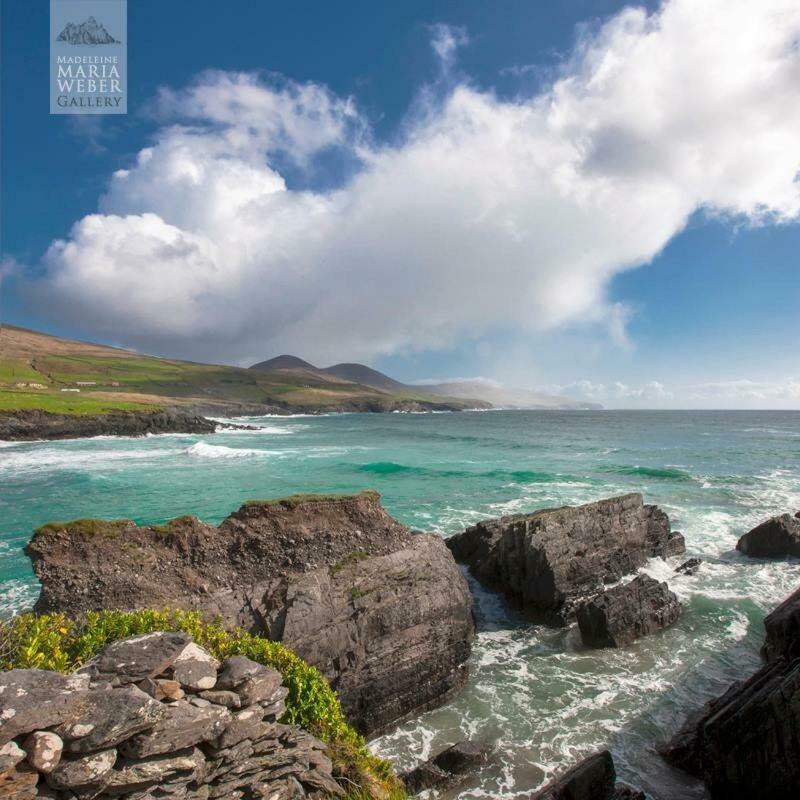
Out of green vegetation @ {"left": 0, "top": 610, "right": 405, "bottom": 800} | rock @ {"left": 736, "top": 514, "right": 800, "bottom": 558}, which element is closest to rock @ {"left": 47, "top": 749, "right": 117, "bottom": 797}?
green vegetation @ {"left": 0, "top": 610, "right": 405, "bottom": 800}

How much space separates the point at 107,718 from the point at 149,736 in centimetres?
63

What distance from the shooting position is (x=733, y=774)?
8891mm

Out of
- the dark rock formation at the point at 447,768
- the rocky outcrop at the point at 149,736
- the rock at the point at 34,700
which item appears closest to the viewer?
the rock at the point at 34,700

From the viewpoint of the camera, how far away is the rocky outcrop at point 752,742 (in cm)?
822

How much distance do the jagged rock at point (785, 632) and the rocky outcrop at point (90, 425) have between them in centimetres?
9244

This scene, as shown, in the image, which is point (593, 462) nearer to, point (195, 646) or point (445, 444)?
point (445, 444)

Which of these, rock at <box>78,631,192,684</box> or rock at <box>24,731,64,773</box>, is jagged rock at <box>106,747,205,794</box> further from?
rock at <box>78,631,192,684</box>

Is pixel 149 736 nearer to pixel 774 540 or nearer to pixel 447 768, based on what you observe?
pixel 447 768

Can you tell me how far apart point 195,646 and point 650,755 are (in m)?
10.8

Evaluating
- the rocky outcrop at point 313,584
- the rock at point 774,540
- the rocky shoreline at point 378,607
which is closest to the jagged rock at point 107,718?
the rocky outcrop at point 313,584

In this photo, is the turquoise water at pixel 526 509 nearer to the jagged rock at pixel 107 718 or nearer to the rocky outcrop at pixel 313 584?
the rocky outcrop at pixel 313 584

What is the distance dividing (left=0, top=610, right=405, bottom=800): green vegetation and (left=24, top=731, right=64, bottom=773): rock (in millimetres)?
1898

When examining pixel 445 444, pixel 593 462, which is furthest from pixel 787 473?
pixel 445 444

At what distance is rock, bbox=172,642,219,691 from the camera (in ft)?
22.9
